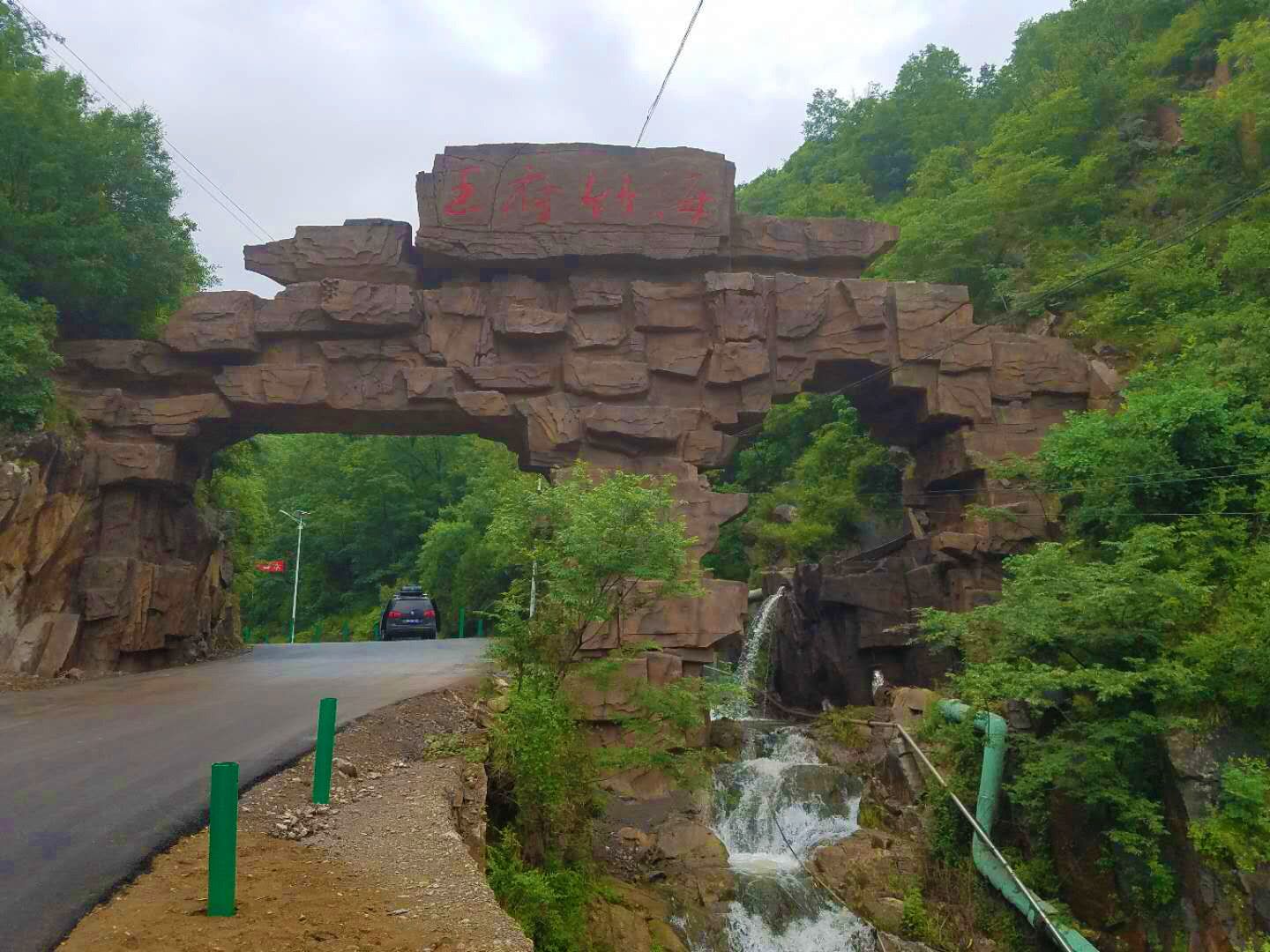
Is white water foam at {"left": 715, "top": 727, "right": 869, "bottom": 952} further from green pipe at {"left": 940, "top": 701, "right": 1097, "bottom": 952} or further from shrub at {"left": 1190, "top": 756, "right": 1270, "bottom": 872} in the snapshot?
shrub at {"left": 1190, "top": 756, "right": 1270, "bottom": 872}

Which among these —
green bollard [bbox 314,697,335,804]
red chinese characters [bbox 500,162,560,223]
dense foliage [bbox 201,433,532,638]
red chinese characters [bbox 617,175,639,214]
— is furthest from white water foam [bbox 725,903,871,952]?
dense foliage [bbox 201,433,532,638]

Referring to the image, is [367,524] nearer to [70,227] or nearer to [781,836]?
[70,227]

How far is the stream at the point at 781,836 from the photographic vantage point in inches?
443

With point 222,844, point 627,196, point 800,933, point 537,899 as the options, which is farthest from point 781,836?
point 627,196

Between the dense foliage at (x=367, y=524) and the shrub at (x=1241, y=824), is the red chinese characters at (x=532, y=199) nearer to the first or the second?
the shrub at (x=1241, y=824)

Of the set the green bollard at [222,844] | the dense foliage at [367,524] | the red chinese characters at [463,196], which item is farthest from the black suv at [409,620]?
the green bollard at [222,844]

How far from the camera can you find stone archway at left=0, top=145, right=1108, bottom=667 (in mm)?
17016

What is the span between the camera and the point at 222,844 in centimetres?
472

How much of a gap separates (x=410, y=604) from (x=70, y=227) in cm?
1562

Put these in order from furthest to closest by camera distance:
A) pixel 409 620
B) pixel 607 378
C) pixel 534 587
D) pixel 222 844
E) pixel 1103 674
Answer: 1. pixel 409 620
2. pixel 607 378
3. pixel 534 587
4. pixel 1103 674
5. pixel 222 844

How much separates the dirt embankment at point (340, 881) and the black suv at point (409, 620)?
20684 mm

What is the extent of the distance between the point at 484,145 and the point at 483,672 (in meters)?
9.24

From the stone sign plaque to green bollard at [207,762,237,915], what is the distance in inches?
530

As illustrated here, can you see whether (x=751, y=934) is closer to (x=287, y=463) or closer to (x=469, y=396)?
(x=469, y=396)
